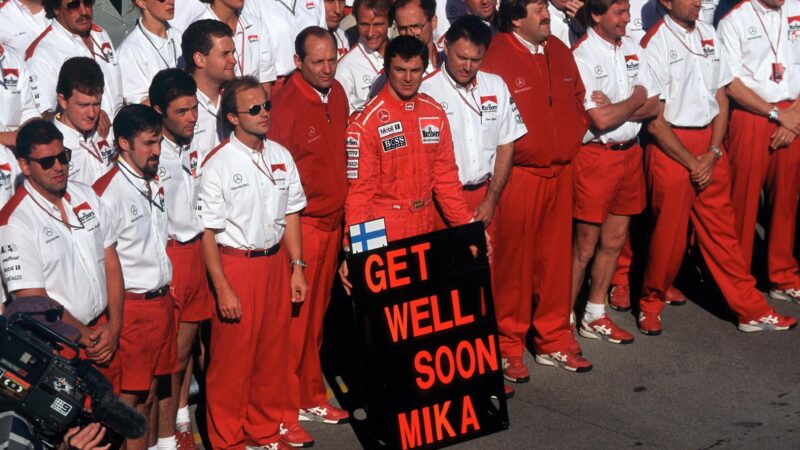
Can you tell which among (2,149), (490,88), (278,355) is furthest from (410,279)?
(2,149)

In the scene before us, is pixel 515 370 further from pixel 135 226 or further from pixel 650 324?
pixel 135 226

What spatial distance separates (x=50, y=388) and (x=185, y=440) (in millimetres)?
3148

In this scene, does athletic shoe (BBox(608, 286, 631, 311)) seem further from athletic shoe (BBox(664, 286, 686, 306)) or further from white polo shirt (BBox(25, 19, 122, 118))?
white polo shirt (BBox(25, 19, 122, 118))

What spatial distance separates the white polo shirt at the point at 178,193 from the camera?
730 centimetres

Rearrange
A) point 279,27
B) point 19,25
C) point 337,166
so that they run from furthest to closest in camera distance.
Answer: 1. point 279,27
2. point 337,166
3. point 19,25

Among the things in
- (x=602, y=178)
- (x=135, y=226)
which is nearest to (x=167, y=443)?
(x=135, y=226)

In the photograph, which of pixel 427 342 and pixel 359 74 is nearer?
pixel 427 342

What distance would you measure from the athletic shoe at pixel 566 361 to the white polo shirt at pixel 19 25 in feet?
13.7

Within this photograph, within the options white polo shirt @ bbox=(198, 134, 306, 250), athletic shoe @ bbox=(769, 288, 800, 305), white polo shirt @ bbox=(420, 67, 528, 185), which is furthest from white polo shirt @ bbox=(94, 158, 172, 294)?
athletic shoe @ bbox=(769, 288, 800, 305)

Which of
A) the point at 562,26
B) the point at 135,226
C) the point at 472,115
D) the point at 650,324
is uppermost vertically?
the point at 562,26

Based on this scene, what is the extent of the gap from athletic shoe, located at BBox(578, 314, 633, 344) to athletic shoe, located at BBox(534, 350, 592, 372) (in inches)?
20.0

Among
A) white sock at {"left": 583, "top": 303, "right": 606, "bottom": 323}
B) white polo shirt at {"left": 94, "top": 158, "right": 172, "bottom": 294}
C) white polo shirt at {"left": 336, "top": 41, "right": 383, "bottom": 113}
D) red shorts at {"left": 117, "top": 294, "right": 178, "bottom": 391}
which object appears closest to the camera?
white polo shirt at {"left": 94, "top": 158, "right": 172, "bottom": 294}

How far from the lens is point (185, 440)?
25.7 ft

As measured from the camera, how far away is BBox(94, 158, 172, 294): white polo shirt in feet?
22.6
